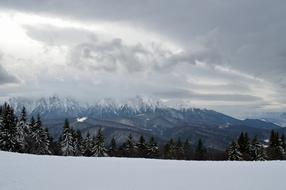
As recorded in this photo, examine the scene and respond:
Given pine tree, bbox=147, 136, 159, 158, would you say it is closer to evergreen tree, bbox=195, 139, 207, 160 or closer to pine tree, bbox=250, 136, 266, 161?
evergreen tree, bbox=195, 139, 207, 160

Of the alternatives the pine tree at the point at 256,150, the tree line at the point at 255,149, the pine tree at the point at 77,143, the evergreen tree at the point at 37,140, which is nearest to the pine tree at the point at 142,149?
the pine tree at the point at 77,143

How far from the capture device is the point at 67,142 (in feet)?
271

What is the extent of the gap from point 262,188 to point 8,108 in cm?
5977

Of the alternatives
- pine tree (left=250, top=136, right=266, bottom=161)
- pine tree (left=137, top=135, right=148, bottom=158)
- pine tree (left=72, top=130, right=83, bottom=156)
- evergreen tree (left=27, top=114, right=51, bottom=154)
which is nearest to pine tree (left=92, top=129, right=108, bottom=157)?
pine tree (left=72, top=130, right=83, bottom=156)

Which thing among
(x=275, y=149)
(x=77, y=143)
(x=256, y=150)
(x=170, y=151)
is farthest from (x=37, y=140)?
(x=275, y=149)

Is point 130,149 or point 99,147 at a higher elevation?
point 99,147

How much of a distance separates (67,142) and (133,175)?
5853 cm

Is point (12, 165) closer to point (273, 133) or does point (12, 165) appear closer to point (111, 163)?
point (111, 163)

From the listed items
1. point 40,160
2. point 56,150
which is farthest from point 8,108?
point 40,160

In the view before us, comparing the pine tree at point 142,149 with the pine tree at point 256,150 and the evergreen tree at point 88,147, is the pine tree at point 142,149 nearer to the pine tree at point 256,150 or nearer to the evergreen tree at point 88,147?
the evergreen tree at point 88,147

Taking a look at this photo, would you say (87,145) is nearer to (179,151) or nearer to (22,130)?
(22,130)

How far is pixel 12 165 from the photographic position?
1080 inches

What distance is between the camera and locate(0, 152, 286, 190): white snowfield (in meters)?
23.0

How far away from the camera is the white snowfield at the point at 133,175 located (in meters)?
23.0
